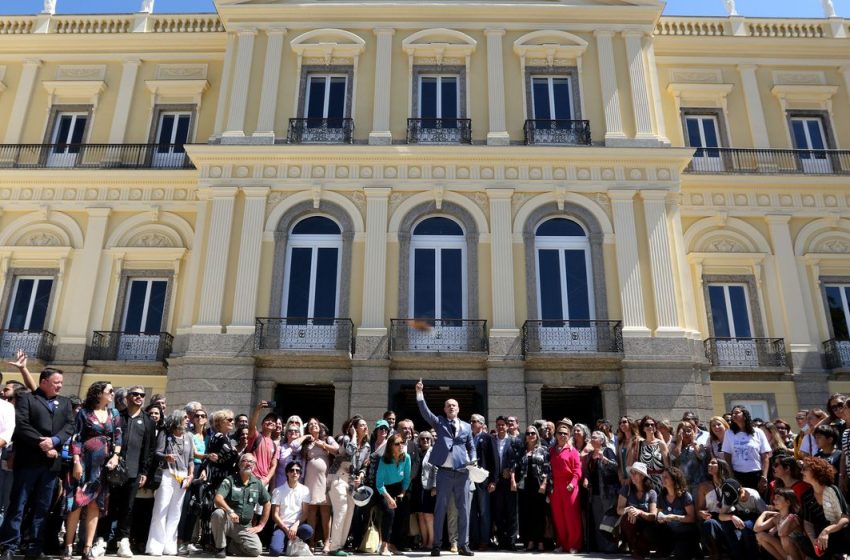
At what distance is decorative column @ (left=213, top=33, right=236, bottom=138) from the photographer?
17.7 meters

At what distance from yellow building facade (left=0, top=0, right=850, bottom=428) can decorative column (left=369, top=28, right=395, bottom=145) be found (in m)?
0.10

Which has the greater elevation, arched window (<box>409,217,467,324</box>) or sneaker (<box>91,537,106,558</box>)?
arched window (<box>409,217,467,324</box>)

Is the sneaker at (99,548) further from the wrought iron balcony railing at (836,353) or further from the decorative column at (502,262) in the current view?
the wrought iron balcony railing at (836,353)

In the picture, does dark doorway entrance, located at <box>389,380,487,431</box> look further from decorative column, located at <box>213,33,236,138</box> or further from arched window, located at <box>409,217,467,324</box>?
decorative column, located at <box>213,33,236,138</box>

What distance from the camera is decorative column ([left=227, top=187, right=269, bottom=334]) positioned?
15.5 m

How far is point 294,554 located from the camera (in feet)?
27.2

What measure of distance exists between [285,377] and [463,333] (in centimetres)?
424

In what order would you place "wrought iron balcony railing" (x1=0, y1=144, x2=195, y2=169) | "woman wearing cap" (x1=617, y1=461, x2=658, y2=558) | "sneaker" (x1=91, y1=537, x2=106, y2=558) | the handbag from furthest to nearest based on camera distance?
"wrought iron balcony railing" (x1=0, y1=144, x2=195, y2=169) < the handbag < "woman wearing cap" (x1=617, y1=461, x2=658, y2=558) < "sneaker" (x1=91, y1=537, x2=106, y2=558)

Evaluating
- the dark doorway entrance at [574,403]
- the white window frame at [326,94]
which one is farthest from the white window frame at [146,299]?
the dark doorway entrance at [574,403]

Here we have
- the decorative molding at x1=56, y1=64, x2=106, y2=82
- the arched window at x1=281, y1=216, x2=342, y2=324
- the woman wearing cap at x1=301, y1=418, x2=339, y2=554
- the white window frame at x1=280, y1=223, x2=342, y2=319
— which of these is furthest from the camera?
the decorative molding at x1=56, y1=64, x2=106, y2=82

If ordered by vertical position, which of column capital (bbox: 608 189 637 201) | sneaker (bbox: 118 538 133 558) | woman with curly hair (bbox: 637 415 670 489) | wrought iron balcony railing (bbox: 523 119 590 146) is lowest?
sneaker (bbox: 118 538 133 558)

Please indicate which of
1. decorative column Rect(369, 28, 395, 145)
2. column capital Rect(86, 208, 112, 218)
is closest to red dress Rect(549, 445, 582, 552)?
decorative column Rect(369, 28, 395, 145)

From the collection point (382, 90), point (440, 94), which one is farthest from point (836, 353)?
point (382, 90)

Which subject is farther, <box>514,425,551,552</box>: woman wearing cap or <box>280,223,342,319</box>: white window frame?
<box>280,223,342,319</box>: white window frame
